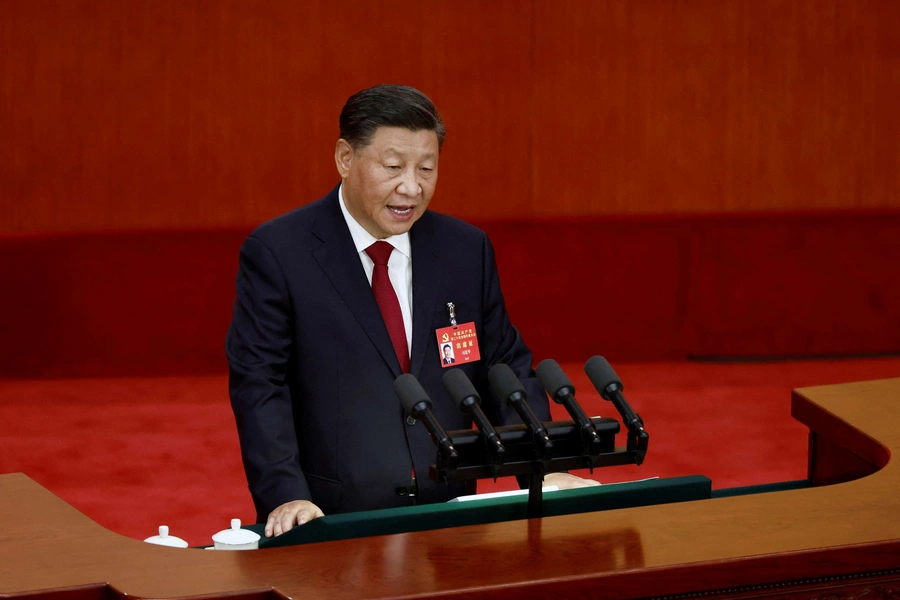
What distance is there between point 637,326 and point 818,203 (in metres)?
0.97

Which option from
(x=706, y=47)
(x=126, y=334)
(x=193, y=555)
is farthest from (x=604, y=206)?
(x=193, y=555)

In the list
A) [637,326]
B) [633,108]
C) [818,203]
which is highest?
[633,108]

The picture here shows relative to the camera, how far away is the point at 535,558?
1.56m

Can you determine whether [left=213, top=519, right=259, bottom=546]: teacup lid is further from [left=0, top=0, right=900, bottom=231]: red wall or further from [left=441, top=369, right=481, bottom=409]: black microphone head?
[left=0, top=0, right=900, bottom=231]: red wall

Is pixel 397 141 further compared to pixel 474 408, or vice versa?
pixel 397 141

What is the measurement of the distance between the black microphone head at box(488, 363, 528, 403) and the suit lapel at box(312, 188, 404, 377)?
1.86 ft

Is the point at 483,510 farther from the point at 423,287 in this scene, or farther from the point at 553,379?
the point at 423,287

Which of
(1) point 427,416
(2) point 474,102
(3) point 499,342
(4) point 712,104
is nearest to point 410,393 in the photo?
(1) point 427,416

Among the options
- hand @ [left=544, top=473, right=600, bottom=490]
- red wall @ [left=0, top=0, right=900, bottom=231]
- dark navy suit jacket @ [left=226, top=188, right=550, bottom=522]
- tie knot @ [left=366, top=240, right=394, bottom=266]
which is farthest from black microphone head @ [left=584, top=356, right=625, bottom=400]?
red wall @ [left=0, top=0, right=900, bottom=231]

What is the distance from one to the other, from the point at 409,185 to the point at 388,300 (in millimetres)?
248

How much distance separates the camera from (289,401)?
2.11m

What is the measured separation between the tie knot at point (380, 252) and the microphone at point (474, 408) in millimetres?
680

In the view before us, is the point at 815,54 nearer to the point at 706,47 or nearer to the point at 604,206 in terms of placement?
the point at 706,47

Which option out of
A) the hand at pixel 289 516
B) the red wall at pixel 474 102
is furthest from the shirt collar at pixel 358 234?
the red wall at pixel 474 102
